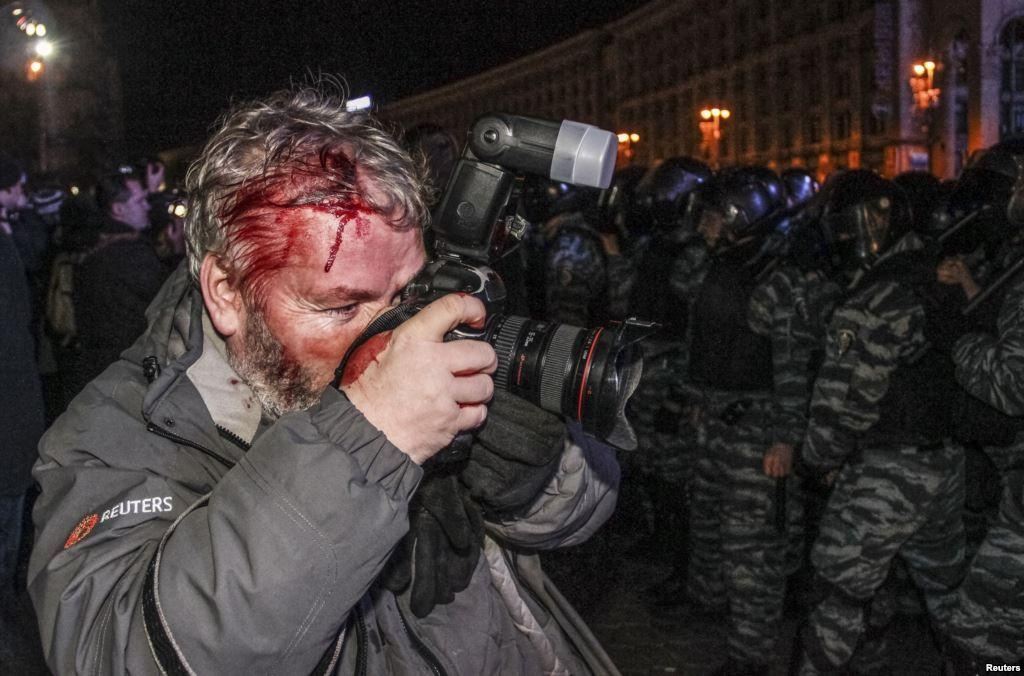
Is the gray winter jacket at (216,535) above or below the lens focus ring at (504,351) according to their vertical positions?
below

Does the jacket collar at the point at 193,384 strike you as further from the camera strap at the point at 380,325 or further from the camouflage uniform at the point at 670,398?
the camouflage uniform at the point at 670,398

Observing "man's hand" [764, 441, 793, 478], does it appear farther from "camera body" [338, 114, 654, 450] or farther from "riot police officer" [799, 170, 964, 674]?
"camera body" [338, 114, 654, 450]

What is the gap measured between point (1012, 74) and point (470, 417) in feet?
134

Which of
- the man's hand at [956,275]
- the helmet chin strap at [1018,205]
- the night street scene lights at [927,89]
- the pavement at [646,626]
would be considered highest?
the night street scene lights at [927,89]

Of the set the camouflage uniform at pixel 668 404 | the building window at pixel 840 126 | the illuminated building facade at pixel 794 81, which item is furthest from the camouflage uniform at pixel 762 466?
the building window at pixel 840 126

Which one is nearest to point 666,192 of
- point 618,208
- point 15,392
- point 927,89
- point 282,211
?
point 618,208

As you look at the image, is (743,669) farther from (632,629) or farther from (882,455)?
(882,455)

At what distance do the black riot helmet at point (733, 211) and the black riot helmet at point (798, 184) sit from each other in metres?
2.57

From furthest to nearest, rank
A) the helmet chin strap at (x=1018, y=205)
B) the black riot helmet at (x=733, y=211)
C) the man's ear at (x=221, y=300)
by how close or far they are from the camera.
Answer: the black riot helmet at (x=733, y=211) → the helmet chin strap at (x=1018, y=205) → the man's ear at (x=221, y=300)

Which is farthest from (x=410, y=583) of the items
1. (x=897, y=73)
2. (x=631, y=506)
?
(x=897, y=73)

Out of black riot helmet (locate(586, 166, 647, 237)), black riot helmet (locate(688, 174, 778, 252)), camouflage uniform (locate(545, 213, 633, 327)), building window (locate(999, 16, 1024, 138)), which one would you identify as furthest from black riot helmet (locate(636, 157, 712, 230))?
building window (locate(999, 16, 1024, 138))

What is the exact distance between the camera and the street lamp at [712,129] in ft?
166

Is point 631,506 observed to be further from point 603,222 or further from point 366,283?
point 366,283

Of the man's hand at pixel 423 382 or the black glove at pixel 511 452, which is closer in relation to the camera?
the man's hand at pixel 423 382
